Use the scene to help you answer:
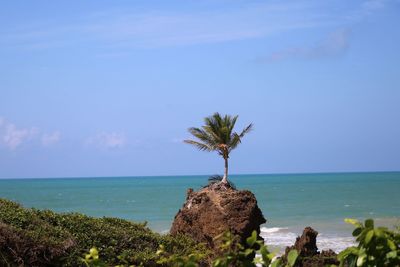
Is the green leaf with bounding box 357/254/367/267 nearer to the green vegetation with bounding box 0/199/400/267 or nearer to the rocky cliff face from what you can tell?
the green vegetation with bounding box 0/199/400/267

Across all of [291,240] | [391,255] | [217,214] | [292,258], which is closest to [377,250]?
[391,255]

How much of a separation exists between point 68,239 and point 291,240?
24677 millimetres

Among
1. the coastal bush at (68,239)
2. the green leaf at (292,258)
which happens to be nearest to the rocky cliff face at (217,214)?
the coastal bush at (68,239)

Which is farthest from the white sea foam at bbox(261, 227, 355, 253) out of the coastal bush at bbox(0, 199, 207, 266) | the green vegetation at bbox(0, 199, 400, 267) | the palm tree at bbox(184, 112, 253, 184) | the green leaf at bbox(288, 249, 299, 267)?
the green leaf at bbox(288, 249, 299, 267)

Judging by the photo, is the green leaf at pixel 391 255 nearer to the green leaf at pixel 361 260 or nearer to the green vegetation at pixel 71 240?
the green leaf at pixel 361 260

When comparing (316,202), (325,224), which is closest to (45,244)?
(325,224)

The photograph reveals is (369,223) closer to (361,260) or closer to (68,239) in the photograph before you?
(361,260)

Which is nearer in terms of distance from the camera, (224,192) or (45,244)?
(45,244)

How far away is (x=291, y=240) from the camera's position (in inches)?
1444

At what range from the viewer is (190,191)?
1739cm

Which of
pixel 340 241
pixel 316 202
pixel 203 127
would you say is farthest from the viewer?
pixel 316 202

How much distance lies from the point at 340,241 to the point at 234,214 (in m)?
19.9

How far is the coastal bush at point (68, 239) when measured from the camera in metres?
12.3

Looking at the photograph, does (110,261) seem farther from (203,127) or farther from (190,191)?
(203,127)
